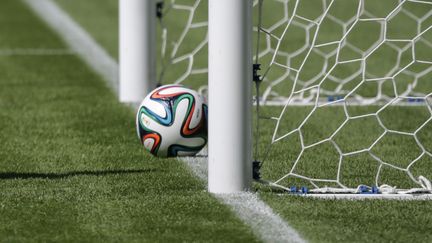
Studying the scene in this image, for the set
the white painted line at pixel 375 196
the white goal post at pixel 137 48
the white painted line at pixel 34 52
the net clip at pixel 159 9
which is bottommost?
the white painted line at pixel 375 196

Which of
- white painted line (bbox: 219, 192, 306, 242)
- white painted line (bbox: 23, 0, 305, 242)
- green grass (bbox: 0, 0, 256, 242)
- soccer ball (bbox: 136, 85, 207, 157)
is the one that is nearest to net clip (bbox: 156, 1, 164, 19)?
green grass (bbox: 0, 0, 256, 242)

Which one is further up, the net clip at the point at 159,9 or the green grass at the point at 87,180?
the net clip at the point at 159,9

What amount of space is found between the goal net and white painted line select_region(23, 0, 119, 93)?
1.87 feet

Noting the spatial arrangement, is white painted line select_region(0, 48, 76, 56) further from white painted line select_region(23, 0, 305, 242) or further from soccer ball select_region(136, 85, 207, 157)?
soccer ball select_region(136, 85, 207, 157)

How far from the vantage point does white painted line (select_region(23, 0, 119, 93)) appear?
11289 mm

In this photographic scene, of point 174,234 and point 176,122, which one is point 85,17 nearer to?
point 176,122

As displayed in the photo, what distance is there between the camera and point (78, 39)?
1353 cm

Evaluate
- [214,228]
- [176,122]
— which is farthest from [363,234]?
[176,122]

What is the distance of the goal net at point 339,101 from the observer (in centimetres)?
654

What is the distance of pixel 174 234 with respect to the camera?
521 cm

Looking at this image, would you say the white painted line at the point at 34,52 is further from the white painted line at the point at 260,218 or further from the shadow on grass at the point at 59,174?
the white painted line at the point at 260,218

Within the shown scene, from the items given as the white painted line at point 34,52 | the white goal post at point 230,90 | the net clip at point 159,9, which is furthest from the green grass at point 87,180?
the white painted line at point 34,52

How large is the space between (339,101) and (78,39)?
744 centimetres

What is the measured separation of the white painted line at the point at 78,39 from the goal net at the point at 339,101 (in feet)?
1.87
